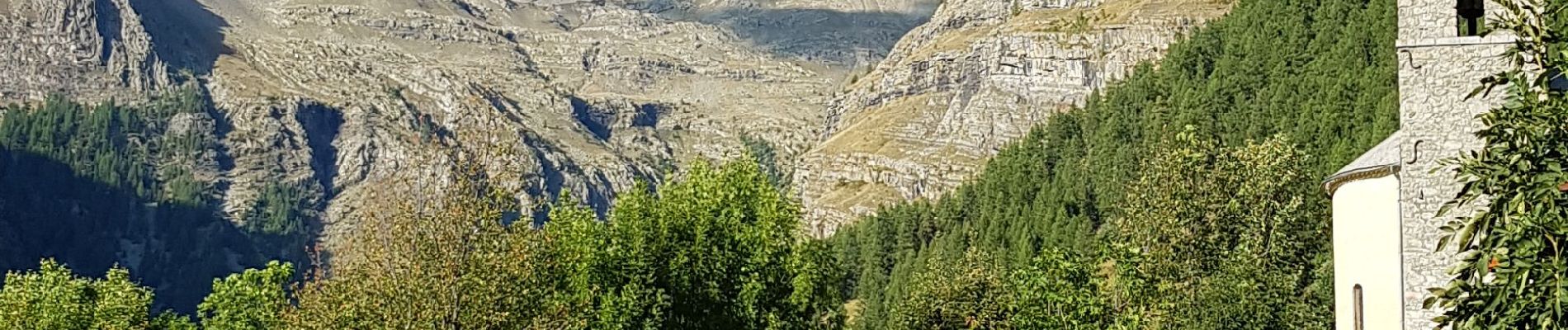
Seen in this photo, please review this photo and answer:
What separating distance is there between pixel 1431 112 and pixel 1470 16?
2510mm

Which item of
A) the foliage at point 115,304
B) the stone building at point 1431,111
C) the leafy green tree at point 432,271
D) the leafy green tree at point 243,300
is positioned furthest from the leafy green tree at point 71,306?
the stone building at point 1431,111

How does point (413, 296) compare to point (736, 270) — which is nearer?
point (413, 296)

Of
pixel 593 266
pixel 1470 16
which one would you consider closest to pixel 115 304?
pixel 593 266

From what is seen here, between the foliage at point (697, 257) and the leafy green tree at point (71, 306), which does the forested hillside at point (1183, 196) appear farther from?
the leafy green tree at point (71, 306)

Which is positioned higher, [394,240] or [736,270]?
[394,240]

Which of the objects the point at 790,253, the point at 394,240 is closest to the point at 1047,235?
the point at 790,253

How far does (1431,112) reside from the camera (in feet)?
94.7

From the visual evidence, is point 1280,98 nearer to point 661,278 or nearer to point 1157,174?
point 1157,174

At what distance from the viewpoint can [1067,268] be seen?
62.2 metres

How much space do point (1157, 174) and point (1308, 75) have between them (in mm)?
59880

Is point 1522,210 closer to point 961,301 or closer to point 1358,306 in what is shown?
point 1358,306

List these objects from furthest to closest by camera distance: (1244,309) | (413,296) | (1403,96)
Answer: (1244,309)
(413,296)
(1403,96)

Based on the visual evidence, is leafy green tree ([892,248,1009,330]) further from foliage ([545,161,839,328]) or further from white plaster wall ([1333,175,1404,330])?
white plaster wall ([1333,175,1404,330])

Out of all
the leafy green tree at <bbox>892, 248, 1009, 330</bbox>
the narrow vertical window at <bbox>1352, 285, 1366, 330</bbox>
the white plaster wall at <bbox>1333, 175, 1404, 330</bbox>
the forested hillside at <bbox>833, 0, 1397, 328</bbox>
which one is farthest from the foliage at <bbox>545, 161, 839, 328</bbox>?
the leafy green tree at <bbox>892, 248, 1009, 330</bbox>
